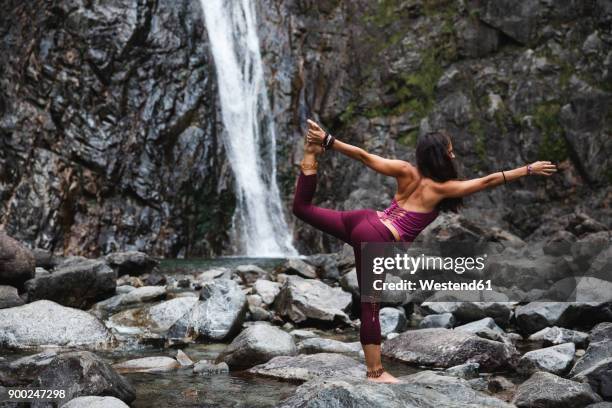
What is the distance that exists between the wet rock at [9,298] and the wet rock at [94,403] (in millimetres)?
5487

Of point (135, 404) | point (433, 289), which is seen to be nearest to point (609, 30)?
point (433, 289)

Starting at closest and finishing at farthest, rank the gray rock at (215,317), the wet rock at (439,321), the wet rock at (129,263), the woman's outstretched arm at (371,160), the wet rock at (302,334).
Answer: the woman's outstretched arm at (371,160)
the gray rock at (215,317)
the wet rock at (302,334)
the wet rock at (439,321)
the wet rock at (129,263)

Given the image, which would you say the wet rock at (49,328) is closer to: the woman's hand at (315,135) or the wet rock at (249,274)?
the woman's hand at (315,135)

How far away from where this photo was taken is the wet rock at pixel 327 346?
7.70 m

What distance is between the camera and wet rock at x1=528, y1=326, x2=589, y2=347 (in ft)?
25.0

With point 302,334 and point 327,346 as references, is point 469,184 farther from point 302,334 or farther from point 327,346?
point 302,334

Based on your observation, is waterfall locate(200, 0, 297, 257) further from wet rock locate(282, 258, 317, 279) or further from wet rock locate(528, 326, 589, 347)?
wet rock locate(528, 326, 589, 347)

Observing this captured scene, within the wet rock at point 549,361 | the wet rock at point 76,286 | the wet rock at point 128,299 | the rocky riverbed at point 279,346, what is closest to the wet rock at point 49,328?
the rocky riverbed at point 279,346

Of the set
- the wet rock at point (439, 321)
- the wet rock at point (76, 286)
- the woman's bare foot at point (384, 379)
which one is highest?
the wet rock at point (76, 286)

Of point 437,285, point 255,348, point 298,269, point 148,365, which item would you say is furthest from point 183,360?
point 298,269

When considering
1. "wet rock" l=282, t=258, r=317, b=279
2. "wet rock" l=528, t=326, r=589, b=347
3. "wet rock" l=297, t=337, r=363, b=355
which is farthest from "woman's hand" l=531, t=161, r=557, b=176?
"wet rock" l=282, t=258, r=317, b=279

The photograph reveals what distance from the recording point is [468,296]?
34.3ft

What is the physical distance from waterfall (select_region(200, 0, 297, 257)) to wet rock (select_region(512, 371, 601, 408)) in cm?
2234

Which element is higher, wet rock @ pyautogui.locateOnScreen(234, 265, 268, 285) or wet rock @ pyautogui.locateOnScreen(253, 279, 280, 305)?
wet rock @ pyautogui.locateOnScreen(234, 265, 268, 285)
